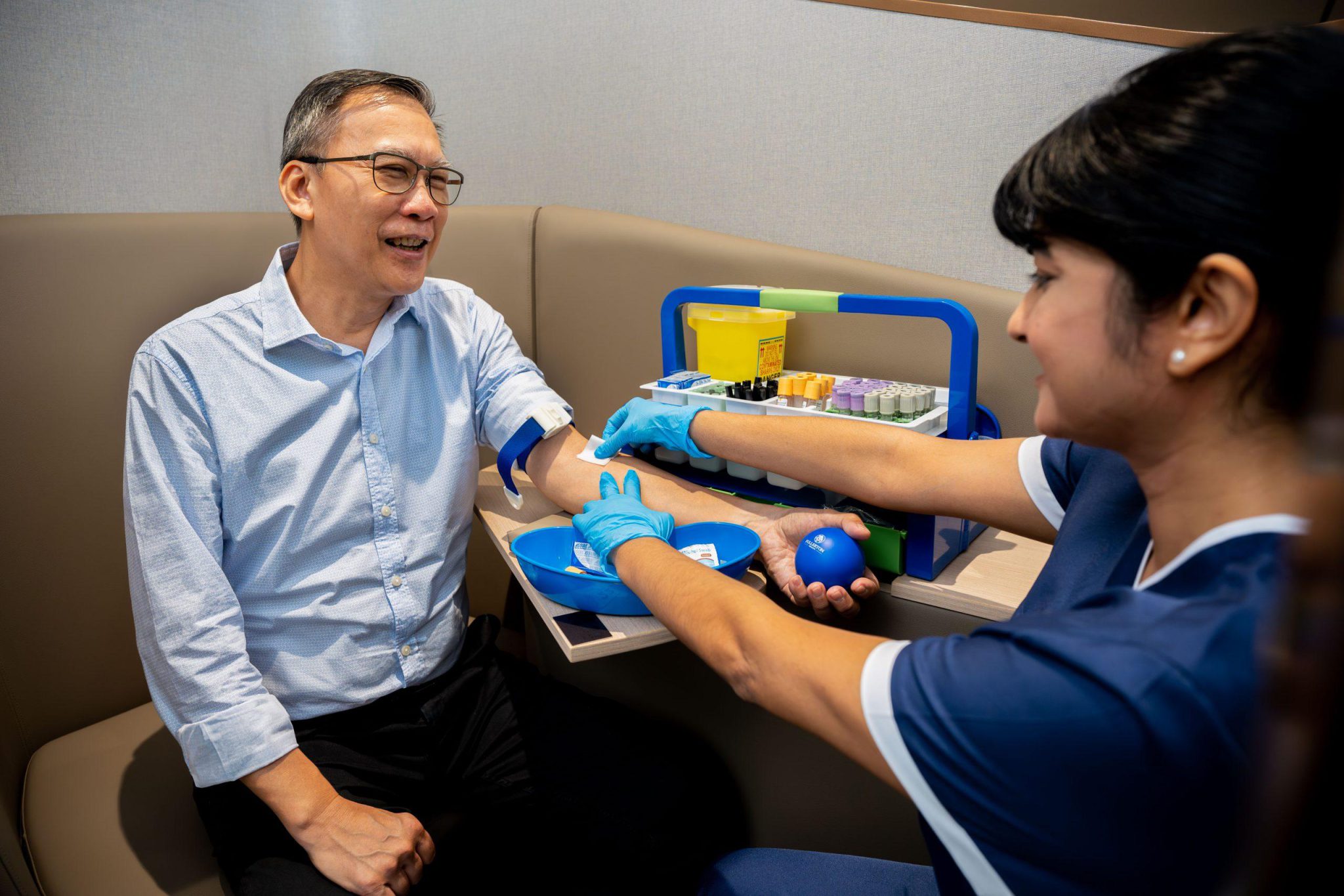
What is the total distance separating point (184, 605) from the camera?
1.21 meters

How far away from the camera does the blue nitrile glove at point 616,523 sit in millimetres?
1182

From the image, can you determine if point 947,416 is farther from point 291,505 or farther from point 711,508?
point 291,505

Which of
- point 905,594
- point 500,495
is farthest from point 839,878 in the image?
point 500,495

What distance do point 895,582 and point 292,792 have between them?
3.05 ft

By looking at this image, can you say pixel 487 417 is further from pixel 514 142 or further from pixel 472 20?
pixel 472 20

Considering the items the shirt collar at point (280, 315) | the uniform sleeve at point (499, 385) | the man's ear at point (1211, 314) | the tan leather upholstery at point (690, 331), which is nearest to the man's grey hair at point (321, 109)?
the shirt collar at point (280, 315)

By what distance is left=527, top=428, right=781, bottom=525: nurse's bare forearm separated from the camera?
146 cm

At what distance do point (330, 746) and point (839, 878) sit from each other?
80 centimetres

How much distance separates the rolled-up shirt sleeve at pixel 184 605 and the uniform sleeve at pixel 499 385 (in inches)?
19.3

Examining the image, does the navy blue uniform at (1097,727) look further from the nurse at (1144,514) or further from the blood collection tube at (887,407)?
the blood collection tube at (887,407)

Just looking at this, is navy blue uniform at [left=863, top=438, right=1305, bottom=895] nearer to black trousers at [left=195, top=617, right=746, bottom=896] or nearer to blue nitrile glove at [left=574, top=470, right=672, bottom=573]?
blue nitrile glove at [left=574, top=470, right=672, bottom=573]

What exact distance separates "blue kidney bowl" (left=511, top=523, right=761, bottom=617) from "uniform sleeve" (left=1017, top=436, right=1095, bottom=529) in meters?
0.39

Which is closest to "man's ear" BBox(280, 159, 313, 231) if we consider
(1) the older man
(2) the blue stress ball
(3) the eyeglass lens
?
(1) the older man

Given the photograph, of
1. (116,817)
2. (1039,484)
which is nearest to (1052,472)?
(1039,484)
